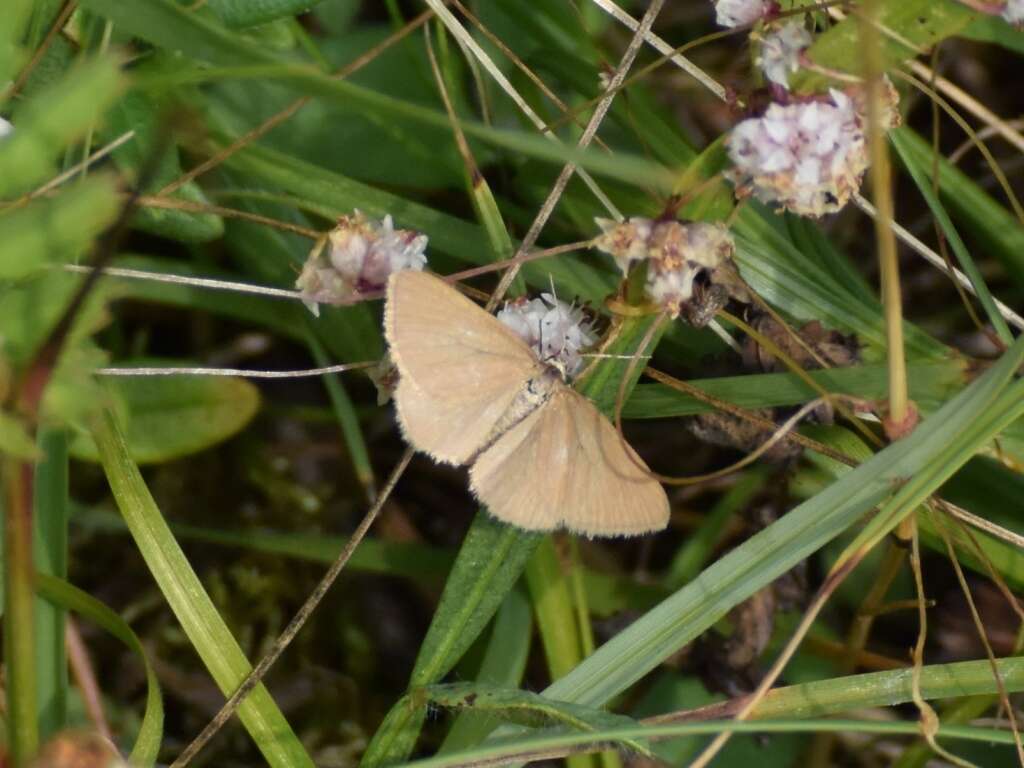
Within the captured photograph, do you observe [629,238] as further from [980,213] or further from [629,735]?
[980,213]

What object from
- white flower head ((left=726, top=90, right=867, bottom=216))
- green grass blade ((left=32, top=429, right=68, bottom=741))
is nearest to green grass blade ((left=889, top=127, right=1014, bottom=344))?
white flower head ((left=726, top=90, right=867, bottom=216))

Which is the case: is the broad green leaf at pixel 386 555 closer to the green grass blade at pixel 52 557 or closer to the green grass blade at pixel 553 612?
the green grass blade at pixel 553 612

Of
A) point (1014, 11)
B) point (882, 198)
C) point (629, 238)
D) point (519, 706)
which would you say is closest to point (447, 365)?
point (629, 238)

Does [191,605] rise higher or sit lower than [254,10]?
lower

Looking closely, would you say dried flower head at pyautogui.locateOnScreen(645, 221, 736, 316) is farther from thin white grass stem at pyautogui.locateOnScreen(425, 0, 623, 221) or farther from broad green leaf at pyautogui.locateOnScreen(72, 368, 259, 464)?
broad green leaf at pyautogui.locateOnScreen(72, 368, 259, 464)

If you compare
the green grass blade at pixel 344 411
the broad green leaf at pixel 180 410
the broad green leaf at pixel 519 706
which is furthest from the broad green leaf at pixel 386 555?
the broad green leaf at pixel 519 706

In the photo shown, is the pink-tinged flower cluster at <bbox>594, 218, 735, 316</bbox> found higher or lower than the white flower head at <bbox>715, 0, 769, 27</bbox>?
lower
